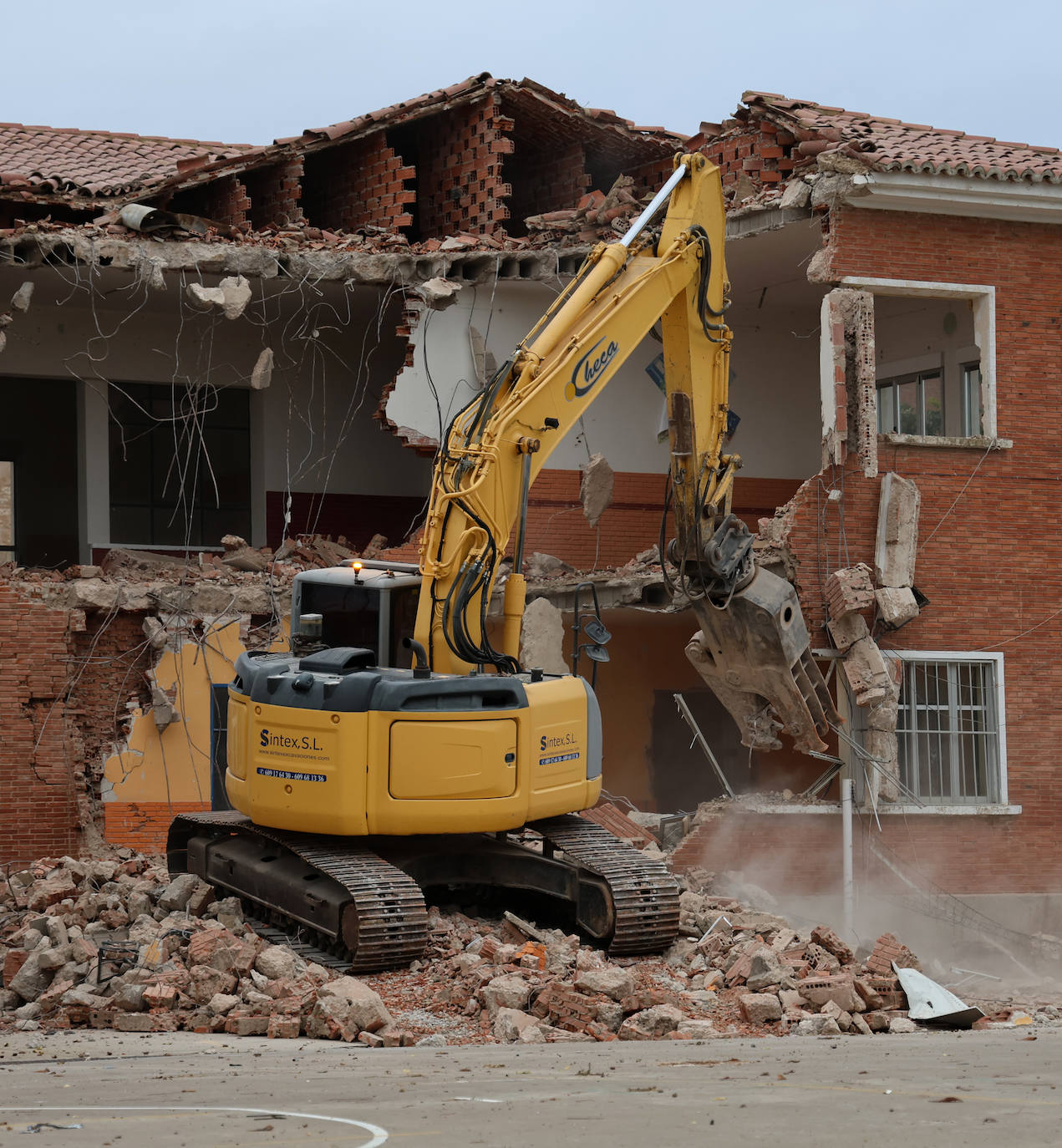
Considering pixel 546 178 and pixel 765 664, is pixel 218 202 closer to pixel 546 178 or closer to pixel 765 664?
pixel 546 178

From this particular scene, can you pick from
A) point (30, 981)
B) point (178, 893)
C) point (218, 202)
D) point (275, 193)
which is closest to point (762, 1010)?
point (178, 893)

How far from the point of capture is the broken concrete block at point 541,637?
15.5 meters

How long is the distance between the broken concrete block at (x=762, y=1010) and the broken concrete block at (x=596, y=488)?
8.68 m

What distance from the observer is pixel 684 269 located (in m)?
11.4

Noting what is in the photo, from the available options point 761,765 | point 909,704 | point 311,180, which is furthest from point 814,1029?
point 311,180

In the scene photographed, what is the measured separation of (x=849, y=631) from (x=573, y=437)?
418 centimetres

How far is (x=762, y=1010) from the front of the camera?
8.78 metres

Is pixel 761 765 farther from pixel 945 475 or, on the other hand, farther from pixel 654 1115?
pixel 654 1115

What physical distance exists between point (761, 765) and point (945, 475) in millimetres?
4311

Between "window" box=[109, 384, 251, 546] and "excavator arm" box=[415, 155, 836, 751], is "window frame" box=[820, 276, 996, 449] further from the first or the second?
"window" box=[109, 384, 251, 546]

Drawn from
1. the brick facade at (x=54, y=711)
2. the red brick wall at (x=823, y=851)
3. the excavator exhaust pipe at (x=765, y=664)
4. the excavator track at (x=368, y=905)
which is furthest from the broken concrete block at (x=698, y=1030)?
the brick facade at (x=54, y=711)

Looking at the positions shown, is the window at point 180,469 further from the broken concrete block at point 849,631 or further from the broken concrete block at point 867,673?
the broken concrete block at point 867,673

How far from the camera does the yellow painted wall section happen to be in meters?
14.9

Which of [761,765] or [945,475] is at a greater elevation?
[945,475]
